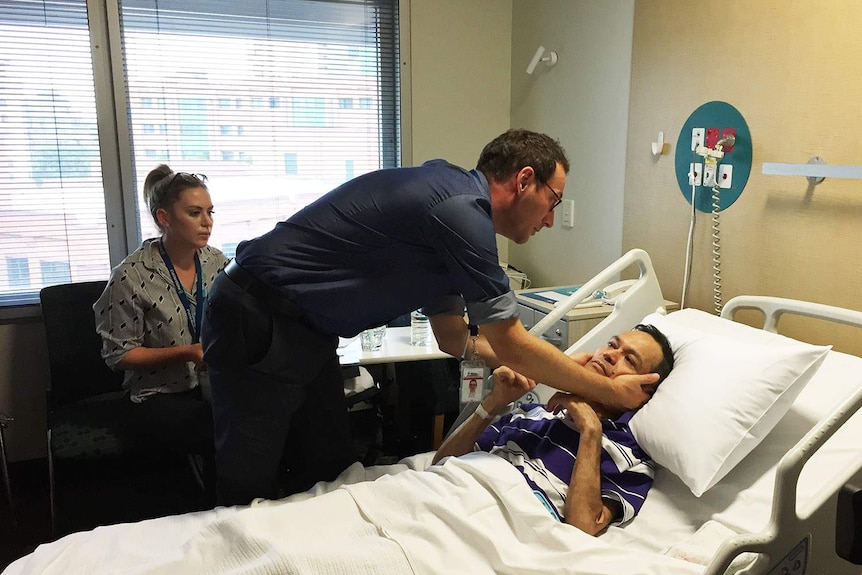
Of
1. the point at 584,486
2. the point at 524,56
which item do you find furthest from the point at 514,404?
the point at 524,56

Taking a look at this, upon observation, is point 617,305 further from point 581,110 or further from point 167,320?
point 167,320

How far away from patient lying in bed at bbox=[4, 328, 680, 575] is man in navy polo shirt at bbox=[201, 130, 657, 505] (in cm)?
17

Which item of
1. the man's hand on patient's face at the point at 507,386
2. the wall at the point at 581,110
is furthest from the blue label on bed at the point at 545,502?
the wall at the point at 581,110

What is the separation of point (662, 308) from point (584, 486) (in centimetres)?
91

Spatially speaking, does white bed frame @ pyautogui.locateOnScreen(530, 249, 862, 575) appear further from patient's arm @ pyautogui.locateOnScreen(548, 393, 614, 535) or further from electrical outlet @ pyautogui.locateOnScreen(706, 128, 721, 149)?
electrical outlet @ pyautogui.locateOnScreen(706, 128, 721, 149)

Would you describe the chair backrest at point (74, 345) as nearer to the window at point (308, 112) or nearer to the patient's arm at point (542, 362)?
the window at point (308, 112)

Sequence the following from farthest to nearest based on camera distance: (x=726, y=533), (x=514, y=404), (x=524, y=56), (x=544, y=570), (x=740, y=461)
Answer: (x=524, y=56)
(x=514, y=404)
(x=740, y=461)
(x=726, y=533)
(x=544, y=570)

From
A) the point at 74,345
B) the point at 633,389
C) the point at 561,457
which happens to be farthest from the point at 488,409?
the point at 74,345

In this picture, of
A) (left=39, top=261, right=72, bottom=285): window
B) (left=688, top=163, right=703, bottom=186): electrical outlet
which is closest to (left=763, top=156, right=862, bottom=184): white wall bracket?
(left=688, top=163, right=703, bottom=186): electrical outlet

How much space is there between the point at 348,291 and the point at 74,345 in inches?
67.6

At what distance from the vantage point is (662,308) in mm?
2199

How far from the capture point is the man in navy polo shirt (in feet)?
5.11

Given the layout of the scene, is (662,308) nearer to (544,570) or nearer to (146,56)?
(544,570)

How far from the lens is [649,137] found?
2629mm
